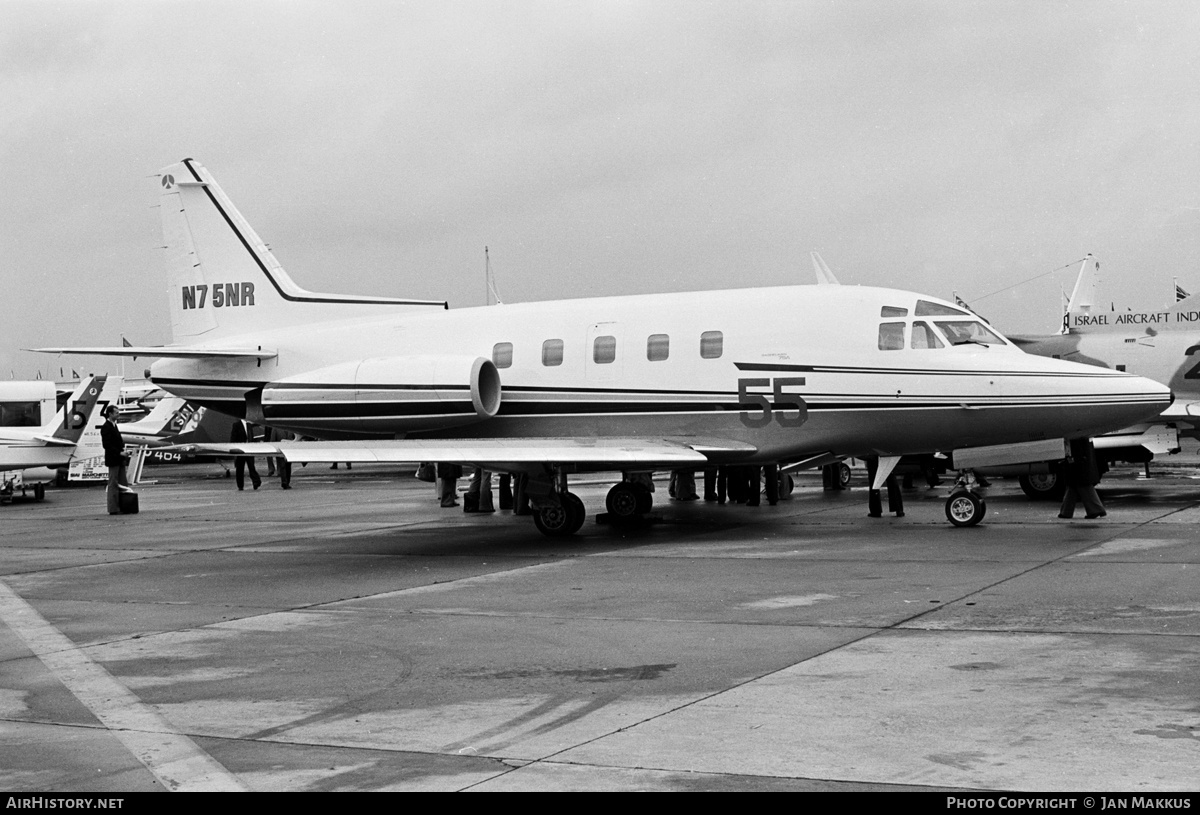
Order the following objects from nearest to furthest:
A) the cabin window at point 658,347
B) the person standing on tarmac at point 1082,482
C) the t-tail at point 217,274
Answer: the person standing on tarmac at point 1082,482 < the cabin window at point 658,347 < the t-tail at point 217,274

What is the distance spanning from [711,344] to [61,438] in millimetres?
19642

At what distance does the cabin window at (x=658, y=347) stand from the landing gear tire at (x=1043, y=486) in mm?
7832

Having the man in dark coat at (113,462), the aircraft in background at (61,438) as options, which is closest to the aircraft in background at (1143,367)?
the man in dark coat at (113,462)

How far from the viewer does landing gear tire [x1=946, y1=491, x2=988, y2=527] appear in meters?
17.7

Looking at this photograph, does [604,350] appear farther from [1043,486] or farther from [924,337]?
[1043,486]

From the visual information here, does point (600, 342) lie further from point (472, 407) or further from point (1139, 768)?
point (1139, 768)

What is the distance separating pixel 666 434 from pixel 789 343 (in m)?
2.19

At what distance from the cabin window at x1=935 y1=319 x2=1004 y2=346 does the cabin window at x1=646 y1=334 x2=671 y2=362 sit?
3766 mm

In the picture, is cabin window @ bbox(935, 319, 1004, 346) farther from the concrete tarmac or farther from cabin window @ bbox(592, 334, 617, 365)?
cabin window @ bbox(592, 334, 617, 365)

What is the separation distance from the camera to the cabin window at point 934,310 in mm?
17781

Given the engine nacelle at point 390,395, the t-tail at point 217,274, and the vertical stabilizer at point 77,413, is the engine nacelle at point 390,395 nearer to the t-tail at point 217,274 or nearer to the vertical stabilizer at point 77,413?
the t-tail at point 217,274

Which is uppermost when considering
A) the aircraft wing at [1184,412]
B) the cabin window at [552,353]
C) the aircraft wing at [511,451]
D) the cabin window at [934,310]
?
the cabin window at [934,310]

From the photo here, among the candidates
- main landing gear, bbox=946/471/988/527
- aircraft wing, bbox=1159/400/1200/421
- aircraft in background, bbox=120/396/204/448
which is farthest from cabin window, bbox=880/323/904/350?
aircraft in background, bbox=120/396/204/448
